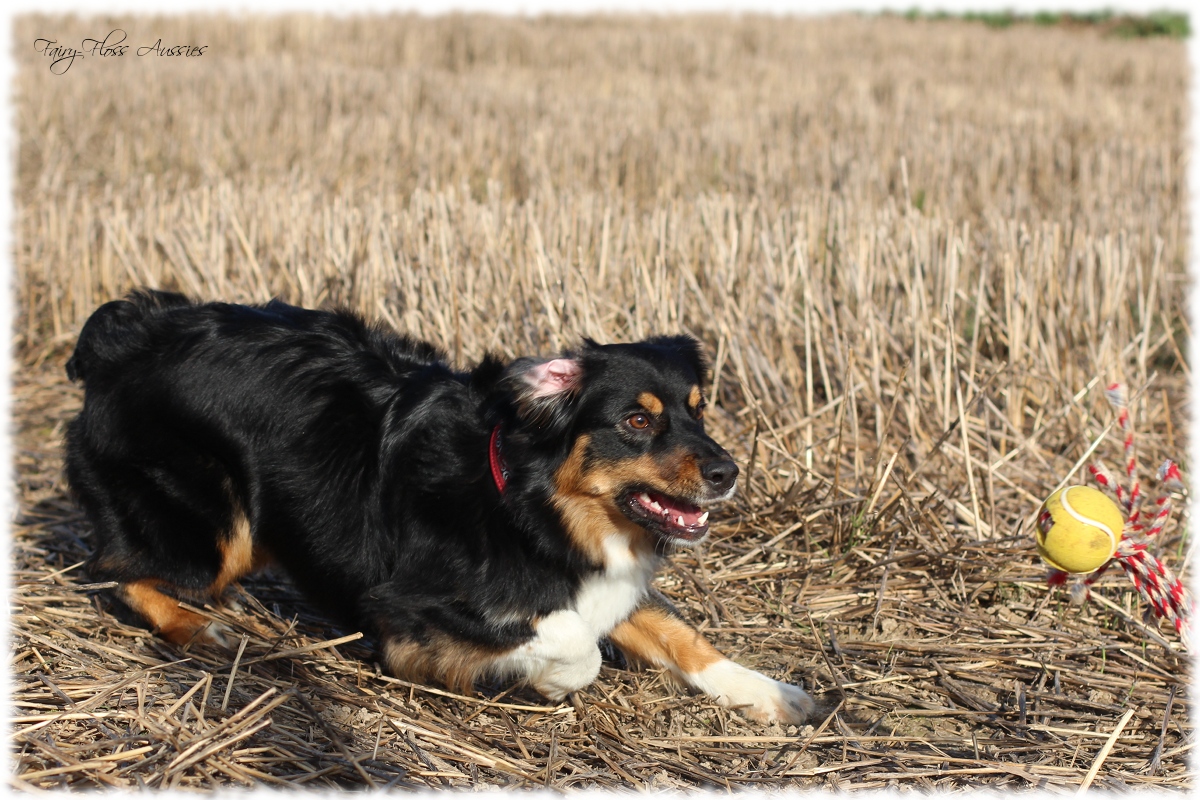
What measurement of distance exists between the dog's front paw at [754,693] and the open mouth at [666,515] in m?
0.53

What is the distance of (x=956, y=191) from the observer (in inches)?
291

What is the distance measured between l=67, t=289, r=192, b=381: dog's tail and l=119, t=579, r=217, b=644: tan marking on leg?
0.66 meters

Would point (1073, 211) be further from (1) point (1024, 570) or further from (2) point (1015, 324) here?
(1) point (1024, 570)

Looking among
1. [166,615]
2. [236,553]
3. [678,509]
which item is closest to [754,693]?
[678,509]

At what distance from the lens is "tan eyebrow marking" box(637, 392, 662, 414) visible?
106 inches

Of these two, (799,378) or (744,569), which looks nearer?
(744,569)

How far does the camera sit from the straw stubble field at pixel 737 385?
2.77 metres

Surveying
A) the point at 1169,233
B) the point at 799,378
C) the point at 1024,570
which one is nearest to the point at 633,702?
the point at 1024,570

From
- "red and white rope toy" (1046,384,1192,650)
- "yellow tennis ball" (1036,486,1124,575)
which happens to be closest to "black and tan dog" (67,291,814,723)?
"yellow tennis ball" (1036,486,1124,575)

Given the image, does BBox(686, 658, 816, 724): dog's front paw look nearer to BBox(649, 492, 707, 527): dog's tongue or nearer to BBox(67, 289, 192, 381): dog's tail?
BBox(649, 492, 707, 527): dog's tongue

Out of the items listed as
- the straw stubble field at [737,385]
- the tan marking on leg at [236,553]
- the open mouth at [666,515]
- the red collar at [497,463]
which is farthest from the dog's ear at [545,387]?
the tan marking on leg at [236,553]

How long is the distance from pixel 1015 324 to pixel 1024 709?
2.08 meters

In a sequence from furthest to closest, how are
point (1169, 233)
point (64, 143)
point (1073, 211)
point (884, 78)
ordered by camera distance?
1. point (884, 78)
2. point (64, 143)
3. point (1073, 211)
4. point (1169, 233)

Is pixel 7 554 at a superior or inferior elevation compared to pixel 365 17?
inferior
